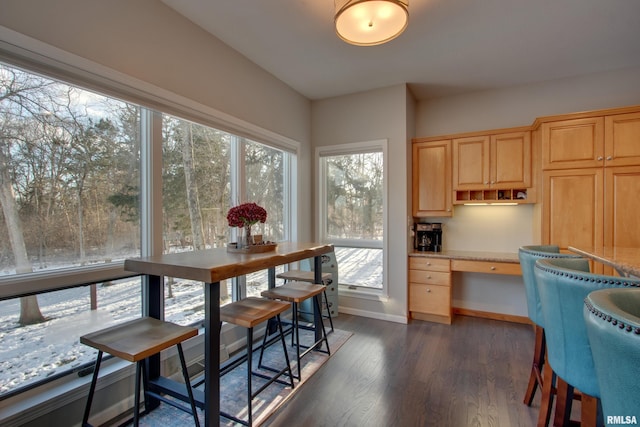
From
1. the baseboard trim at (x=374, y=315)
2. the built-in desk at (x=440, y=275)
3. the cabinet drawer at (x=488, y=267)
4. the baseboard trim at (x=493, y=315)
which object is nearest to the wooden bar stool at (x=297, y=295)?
the baseboard trim at (x=374, y=315)

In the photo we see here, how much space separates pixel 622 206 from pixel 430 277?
1829 millimetres

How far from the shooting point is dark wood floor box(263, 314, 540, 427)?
72.4 inches

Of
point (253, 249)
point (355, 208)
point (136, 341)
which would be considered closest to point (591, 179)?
point (355, 208)

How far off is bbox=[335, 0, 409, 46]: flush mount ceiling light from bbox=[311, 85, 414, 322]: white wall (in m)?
1.61

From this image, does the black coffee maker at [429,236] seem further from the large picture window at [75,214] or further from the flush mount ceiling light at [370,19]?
the large picture window at [75,214]

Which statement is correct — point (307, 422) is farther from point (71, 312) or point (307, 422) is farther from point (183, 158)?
point (183, 158)

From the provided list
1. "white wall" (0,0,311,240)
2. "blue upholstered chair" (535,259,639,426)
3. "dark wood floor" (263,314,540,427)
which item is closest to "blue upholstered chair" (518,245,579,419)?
"dark wood floor" (263,314,540,427)

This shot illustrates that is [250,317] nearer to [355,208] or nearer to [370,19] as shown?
[370,19]

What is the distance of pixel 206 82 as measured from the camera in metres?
2.41

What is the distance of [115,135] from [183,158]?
0.51m

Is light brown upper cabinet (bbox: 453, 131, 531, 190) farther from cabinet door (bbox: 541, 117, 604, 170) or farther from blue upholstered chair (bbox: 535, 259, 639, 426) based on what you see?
blue upholstered chair (bbox: 535, 259, 639, 426)

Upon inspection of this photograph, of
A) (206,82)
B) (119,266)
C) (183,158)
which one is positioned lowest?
(119,266)

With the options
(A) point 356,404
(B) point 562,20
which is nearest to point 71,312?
(A) point 356,404

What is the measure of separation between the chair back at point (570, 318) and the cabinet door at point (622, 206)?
2237 mm
